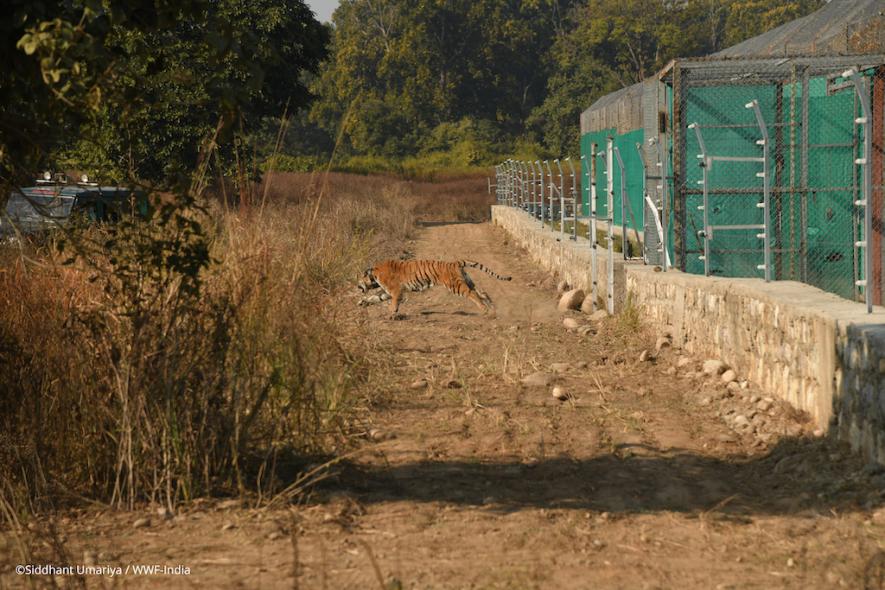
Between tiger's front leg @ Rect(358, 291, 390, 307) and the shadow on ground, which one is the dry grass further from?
tiger's front leg @ Rect(358, 291, 390, 307)

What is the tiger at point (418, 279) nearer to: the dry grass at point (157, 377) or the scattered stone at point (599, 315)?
the scattered stone at point (599, 315)

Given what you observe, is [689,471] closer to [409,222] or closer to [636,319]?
[636,319]

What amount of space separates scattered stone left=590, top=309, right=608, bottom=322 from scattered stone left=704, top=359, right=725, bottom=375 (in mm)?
3488

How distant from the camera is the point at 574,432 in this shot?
7367mm

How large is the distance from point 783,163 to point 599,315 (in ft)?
8.79

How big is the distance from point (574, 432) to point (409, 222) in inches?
909

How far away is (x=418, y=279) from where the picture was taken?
44.6 ft

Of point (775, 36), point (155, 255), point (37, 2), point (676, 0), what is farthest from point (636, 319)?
point (676, 0)

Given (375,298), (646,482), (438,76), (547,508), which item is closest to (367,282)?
(375,298)

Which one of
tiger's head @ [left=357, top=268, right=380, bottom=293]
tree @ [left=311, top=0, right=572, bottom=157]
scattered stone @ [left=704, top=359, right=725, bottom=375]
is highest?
tree @ [left=311, top=0, right=572, bottom=157]

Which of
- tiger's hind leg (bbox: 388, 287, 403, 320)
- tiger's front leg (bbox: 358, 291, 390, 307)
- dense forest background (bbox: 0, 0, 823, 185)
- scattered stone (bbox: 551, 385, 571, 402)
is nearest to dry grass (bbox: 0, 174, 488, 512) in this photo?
scattered stone (bbox: 551, 385, 571, 402)

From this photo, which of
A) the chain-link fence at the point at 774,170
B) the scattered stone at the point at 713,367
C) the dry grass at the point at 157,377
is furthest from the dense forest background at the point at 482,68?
the dry grass at the point at 157,377

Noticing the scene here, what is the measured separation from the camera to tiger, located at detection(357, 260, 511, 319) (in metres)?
13.5

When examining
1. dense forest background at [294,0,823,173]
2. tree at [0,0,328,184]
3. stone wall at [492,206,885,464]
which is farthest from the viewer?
dense forest background at [294,0,823,173]
